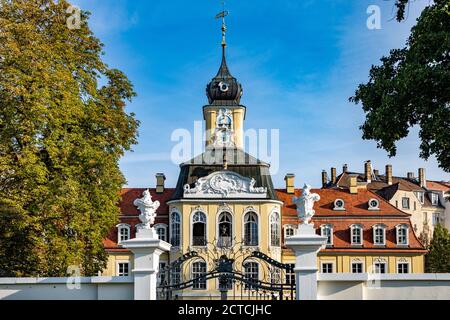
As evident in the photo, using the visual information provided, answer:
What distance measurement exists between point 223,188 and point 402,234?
472 inches

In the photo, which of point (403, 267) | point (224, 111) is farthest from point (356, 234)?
point (224, 111)

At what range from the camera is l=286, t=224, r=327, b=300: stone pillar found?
11422 mm

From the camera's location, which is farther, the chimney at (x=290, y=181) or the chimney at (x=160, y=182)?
the chimney at (x=290, y=181)

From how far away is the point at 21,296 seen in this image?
39.5 ft

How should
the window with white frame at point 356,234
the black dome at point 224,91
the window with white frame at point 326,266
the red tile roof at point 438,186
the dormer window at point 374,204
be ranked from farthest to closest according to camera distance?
the red tile roof at point 438,186 < the black dome at point 224,91 < the dormer window at point 374,204 < the window with white frame at point 356,234 < the window with white frame at point 326,266

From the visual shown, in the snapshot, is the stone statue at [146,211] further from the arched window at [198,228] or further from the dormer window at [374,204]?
the dormer window at [374,204]

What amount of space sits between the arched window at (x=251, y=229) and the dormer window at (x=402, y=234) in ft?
30.7

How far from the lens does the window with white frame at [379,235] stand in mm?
39906

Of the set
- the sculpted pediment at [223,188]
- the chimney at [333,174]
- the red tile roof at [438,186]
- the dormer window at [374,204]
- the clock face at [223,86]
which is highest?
the clock face at [223,86]

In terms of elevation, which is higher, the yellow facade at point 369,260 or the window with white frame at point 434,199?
the window with white frame at point 434,199

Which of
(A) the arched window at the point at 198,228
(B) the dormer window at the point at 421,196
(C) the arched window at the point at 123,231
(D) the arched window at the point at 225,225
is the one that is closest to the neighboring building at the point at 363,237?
(D) the arched window at the point at 225,225
